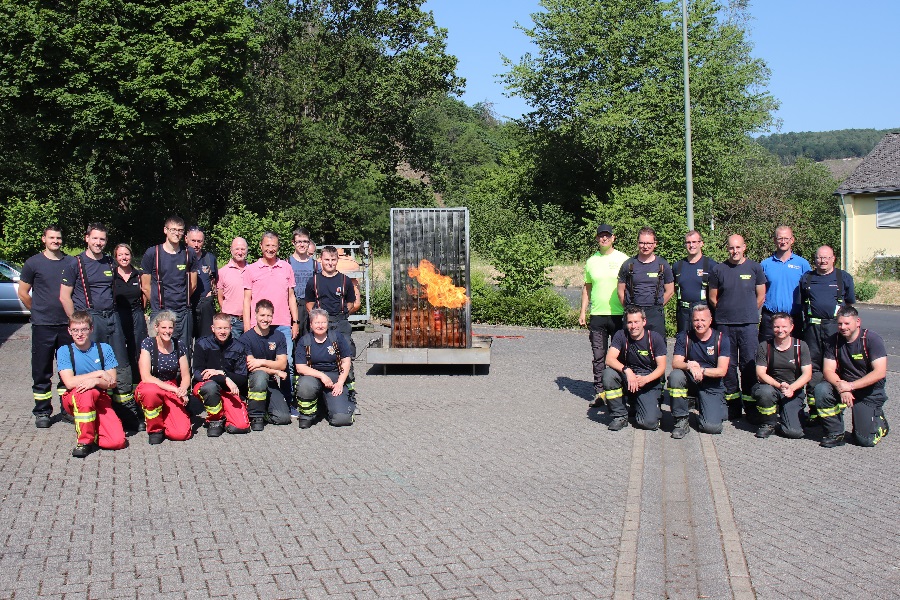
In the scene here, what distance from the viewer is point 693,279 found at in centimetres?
1028

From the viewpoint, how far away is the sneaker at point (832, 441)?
867 centimetres

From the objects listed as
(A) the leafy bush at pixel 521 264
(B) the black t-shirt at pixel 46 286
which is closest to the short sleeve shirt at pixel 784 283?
(B) the black t-shirt at pixel 46 286

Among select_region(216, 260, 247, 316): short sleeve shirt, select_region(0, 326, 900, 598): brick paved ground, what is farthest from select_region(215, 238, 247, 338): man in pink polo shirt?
select_region(0, 326, 900, 598): brick paved ground

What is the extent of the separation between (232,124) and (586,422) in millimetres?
30792

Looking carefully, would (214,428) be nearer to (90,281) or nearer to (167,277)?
(167,277)

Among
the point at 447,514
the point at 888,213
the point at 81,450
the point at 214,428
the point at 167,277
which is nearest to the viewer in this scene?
the point at 447,514

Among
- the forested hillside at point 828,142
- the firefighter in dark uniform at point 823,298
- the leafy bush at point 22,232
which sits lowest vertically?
the firefighter in dark uniform at point 823,298

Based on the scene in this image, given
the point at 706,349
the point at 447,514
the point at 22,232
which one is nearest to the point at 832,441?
the point at 706,349

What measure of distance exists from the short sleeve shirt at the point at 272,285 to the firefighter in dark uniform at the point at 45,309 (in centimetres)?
195

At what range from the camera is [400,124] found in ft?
150

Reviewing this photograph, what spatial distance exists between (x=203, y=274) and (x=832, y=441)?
6.99 metres

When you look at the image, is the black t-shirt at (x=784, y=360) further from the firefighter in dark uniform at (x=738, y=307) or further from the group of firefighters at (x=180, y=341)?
the group of firefighters at (x=180, y=341)

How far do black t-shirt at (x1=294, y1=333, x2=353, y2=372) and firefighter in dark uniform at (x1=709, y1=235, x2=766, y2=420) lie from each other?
4.19 m

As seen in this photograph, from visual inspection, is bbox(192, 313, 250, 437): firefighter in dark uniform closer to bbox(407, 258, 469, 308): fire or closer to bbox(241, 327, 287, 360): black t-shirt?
bbox(241, 327, 287, 360): black t-shirt
